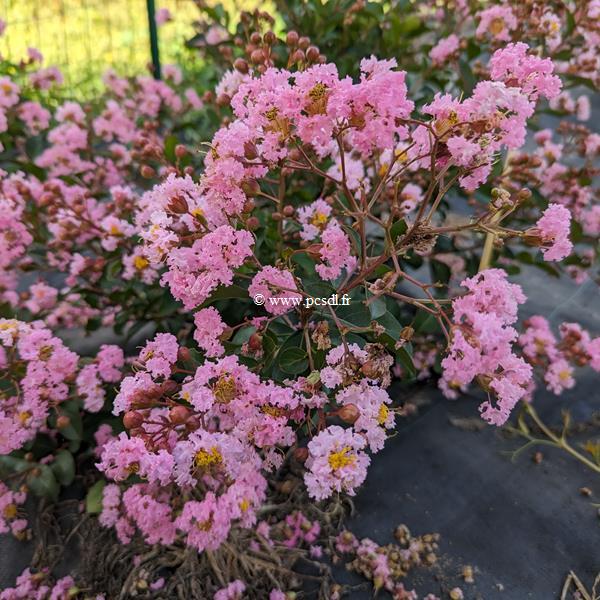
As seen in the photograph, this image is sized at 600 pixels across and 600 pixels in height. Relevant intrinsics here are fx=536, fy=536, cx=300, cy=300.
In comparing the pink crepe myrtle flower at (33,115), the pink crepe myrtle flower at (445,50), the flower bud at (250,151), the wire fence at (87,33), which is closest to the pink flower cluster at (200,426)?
the flower bud at (250,151)

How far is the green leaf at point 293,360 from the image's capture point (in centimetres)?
96

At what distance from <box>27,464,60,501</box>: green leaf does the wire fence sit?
10.1 ft

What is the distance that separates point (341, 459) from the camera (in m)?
0.81

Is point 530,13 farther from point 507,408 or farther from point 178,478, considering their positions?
point 178,478

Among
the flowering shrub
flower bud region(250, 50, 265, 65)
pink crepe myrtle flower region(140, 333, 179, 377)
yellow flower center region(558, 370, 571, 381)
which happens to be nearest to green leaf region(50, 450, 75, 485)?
the flowering shrub

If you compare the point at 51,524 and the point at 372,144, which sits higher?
the point at 372,144

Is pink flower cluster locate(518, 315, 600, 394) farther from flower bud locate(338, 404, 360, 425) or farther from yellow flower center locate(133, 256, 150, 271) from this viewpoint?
yellow flower center locate(133, 256, 150, 271)

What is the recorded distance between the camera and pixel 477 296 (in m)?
0.85

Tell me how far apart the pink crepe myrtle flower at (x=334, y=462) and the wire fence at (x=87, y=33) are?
3.52 metres

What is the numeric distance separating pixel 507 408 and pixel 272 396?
1.23 feet

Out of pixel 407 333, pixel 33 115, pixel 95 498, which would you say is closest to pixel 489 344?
pixel 407 333

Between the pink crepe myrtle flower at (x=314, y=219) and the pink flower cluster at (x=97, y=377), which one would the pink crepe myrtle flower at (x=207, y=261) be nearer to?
the pink crepe myrtle flower at (x=314, y=219)

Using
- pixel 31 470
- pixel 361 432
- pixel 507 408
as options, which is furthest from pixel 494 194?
pixel 31 470

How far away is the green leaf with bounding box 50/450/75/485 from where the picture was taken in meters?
1.40
